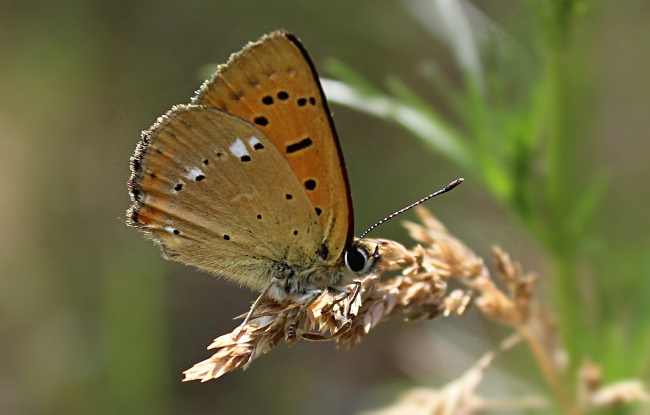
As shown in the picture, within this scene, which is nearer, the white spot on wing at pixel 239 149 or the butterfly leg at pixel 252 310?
the butterfly leg at pixel 252 310

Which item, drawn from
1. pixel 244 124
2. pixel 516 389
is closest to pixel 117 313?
pixel 244 124

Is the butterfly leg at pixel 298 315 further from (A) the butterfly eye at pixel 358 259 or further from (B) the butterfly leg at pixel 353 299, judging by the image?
(A) the butterfly eye at pixel 358 259

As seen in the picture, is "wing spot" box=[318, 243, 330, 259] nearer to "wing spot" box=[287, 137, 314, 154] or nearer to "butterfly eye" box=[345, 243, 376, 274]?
"butterfly eye" box=[345, 243, 376, 274]

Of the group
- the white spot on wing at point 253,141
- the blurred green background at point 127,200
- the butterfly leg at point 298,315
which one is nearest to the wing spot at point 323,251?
the butterfly leg at point 298,315

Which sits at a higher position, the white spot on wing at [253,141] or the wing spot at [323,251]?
the white spot on wing at [253,141]

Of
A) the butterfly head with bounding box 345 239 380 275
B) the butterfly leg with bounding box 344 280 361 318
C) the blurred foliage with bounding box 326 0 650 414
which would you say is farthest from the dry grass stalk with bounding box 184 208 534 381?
the blurred foliage with bounding box 326 0 650 414

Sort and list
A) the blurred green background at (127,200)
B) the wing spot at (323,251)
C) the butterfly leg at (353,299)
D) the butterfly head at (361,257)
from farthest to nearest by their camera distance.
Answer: the blurred green background at (127,200)
the wing spot at (323,251)
the butterfly head at (361,257)
the butterfly leg at (353,299)

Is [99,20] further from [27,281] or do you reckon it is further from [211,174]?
[211,174]
